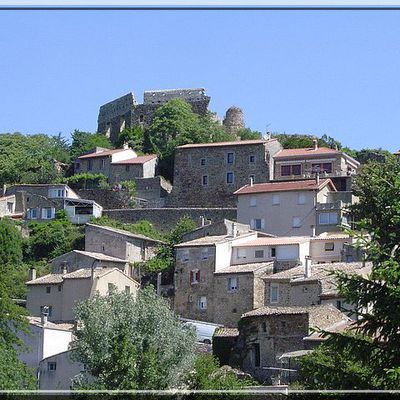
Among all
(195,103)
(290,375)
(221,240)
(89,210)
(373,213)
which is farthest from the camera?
(195,103)

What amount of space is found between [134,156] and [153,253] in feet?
35.7

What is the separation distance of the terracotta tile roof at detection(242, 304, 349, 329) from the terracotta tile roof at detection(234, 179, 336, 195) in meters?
9.44

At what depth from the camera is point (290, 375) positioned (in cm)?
2861

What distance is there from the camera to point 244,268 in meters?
36.1

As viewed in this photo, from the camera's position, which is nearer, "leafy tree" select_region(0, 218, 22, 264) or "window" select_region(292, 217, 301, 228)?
"leafy tree" select_region(0, 218, 22, 264)

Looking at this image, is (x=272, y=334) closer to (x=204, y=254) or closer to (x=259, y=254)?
(x=259, y=254)

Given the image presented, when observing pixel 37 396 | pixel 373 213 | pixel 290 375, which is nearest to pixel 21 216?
pixel 290 375

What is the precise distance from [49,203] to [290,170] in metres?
8.25

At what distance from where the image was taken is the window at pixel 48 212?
46781 millimetres

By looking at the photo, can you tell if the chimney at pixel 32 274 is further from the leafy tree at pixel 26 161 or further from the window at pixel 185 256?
the leafy tree at pixel 26 161

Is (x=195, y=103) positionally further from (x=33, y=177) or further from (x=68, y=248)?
(x=68, y=248)

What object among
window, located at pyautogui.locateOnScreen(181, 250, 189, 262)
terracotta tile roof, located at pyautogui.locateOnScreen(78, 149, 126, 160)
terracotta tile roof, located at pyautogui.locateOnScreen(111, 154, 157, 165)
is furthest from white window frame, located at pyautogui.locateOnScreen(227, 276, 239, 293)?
terracotta tile roof, located at pyautogui.locateOnScreen(78, 149, 126, 160)

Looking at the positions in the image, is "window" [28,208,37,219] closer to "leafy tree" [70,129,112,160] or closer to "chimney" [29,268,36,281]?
"leafy tree" [70,129,112,160]

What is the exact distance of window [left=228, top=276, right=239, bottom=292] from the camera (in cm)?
3550
